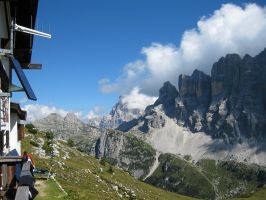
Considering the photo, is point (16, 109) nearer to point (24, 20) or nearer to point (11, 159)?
point (24, 20)

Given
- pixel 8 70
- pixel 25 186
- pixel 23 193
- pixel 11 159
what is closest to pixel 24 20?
pixel 8 70

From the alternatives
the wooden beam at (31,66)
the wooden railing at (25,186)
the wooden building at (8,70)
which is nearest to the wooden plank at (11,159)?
the wooden building at (8,70)

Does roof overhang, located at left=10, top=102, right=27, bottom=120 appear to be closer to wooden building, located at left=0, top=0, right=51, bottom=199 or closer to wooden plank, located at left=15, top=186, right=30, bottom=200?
wooden building, located at left=0, top=0, right=51, bottom=199

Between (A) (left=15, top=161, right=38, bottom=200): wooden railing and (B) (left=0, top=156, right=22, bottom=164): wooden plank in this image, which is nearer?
(A) (left=15, top=161, right=38, bottom=200): wooden railing

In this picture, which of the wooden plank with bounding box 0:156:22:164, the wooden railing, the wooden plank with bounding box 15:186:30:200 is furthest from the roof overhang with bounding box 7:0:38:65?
the wooden plank with bounding box 15:186:30:200

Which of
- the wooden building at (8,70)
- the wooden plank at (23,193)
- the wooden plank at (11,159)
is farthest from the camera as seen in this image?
the wooden building at (8,70)

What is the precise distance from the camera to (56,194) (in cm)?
3378

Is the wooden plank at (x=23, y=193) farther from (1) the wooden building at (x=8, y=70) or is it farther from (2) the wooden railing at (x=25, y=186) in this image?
(1) the wooden building at (x=8, y=70)

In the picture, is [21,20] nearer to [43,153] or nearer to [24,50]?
[24,50]

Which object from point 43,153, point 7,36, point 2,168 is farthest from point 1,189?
point 43,153

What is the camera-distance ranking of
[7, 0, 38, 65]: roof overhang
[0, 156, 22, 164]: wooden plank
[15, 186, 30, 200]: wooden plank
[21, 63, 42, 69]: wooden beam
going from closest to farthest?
[15, 186, 30, 200]: wooden plank → [0, 156, 22, 164]: wooden plank → [7, 0, 38, 65]: roof overhang → [21, 63, 42, 69]: wooden beam

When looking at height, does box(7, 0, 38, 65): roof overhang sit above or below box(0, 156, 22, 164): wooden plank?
above

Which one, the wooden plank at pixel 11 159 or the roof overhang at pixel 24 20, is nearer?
the wooden plank at pixel 11 159

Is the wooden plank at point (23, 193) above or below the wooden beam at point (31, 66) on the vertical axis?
below
